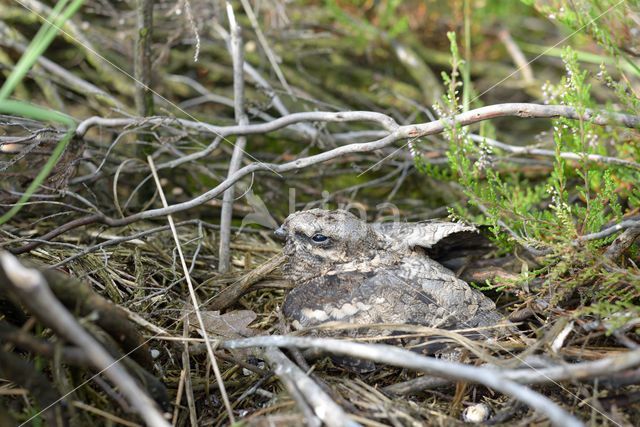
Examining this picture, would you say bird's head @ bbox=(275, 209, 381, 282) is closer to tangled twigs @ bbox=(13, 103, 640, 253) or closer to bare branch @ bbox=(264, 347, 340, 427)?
tangled twigs @ bbox=(13, 103, 640, 253)

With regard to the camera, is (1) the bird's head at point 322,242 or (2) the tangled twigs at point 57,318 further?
(1) the bird's head at point 322,242

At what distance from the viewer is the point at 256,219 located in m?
3.46

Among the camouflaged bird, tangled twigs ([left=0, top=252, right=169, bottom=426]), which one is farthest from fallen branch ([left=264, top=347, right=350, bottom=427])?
tangled twigs ([left=0, top=252, right=169, bottom=426])

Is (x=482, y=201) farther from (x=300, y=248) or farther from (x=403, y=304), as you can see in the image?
(x=300, y=248)

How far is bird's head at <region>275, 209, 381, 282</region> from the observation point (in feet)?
8.42

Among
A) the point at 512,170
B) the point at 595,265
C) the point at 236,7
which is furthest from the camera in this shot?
the point at 236,7

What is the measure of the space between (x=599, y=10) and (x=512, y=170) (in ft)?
3.55

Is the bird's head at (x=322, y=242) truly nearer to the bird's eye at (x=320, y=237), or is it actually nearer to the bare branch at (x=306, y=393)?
the bird's eye at (x=320, y=237)

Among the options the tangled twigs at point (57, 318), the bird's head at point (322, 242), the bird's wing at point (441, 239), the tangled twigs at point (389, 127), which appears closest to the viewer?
the tangled twigs at point (57, 318)

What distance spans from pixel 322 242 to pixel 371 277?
28 cm

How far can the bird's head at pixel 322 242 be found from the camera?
8.42 ft

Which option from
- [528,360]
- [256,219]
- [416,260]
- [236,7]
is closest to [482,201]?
[416,260]

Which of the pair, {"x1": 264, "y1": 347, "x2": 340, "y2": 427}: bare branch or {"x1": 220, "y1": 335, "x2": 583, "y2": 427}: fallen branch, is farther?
{"x1": 264, "y1": 347, "x2": 340, "y2": 427}: bare branch

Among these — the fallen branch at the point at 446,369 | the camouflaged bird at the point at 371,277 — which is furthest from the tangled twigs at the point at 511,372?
the camouflaged bird at the point at 371,277
